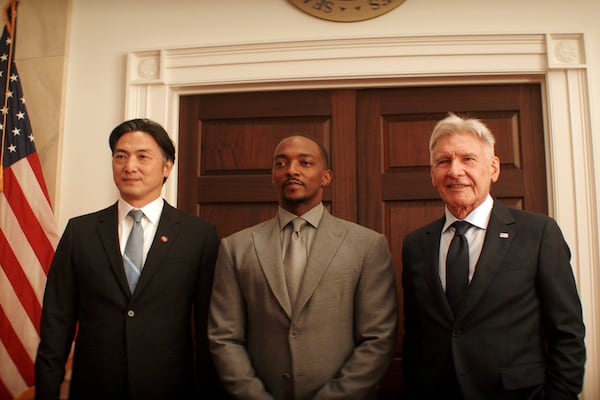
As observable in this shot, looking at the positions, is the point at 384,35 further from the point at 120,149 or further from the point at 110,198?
the point at 110,198

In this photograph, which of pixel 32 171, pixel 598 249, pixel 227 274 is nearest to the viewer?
pixel 227 274

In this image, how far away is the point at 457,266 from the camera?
175cm

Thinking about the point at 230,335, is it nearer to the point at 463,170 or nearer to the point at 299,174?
the point at 299,174

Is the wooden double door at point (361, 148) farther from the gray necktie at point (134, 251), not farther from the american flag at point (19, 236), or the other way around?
the gray necktie at point (134, 251)

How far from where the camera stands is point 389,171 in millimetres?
2855

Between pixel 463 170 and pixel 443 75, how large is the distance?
46.7 inches

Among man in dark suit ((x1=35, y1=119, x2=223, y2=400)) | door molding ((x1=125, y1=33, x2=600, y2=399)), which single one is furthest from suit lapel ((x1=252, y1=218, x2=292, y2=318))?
door molding ((x1=125, y1=33, x2=600, y2=399))

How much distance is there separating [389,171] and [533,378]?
148 centimetres

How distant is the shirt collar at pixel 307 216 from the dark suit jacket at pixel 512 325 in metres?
0.50

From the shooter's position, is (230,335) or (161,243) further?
(161,243)

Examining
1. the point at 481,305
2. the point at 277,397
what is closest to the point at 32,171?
the point at 277,397

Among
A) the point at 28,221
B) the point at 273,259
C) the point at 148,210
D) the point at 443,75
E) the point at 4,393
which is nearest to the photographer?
the point at 273,259

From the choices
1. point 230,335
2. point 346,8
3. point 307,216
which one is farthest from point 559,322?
point 346,8

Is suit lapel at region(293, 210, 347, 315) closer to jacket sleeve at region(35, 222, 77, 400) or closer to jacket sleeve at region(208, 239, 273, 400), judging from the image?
jacket sleeve at region(208, 239, 273, 400)
